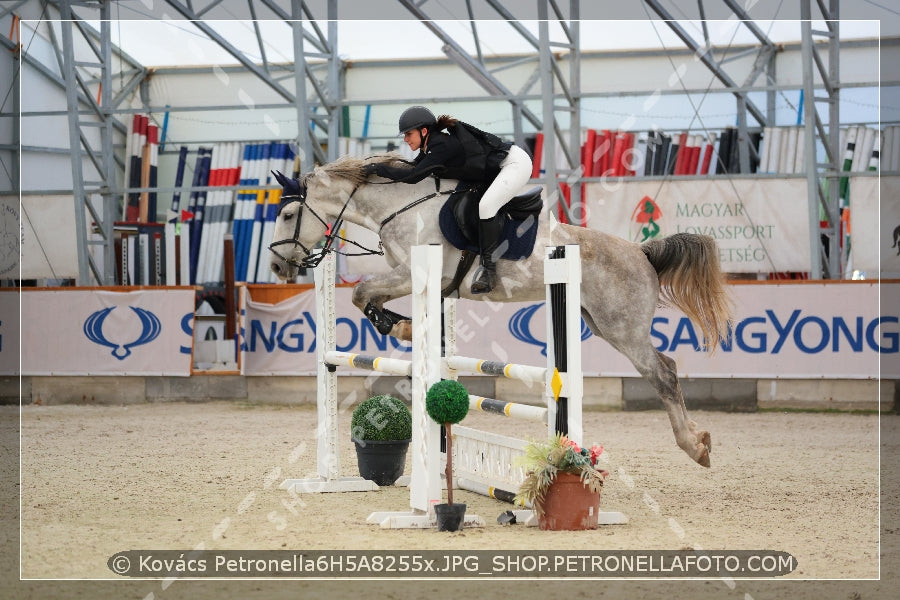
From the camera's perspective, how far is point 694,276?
5758 mm

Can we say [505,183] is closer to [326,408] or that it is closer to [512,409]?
[512,409]

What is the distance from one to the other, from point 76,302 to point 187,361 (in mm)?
1423

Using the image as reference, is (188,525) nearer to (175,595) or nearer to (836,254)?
(175,595)

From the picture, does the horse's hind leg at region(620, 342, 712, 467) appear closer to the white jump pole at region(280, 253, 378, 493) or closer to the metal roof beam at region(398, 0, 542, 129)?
the white jump pole at region(280, 253, 378, 493)

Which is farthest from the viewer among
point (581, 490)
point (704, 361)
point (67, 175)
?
point (67, 175)

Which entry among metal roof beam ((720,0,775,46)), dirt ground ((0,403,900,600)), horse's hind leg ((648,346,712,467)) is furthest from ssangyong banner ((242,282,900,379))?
horse's hind leg ((648,346,712,467))

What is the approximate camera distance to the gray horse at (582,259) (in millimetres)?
5250

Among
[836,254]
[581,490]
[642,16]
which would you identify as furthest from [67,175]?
[581,490]

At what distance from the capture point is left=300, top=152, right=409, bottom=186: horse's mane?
5.40 m

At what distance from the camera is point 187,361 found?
34.8ft

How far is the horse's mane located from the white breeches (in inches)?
22.7

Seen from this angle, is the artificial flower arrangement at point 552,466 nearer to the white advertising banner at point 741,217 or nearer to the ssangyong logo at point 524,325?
the ssangyong logo at point 524,325

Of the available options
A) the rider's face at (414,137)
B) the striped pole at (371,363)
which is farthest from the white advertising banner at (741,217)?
the rider's face at (414,137)

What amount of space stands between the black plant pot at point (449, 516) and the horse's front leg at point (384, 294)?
0.91 m
